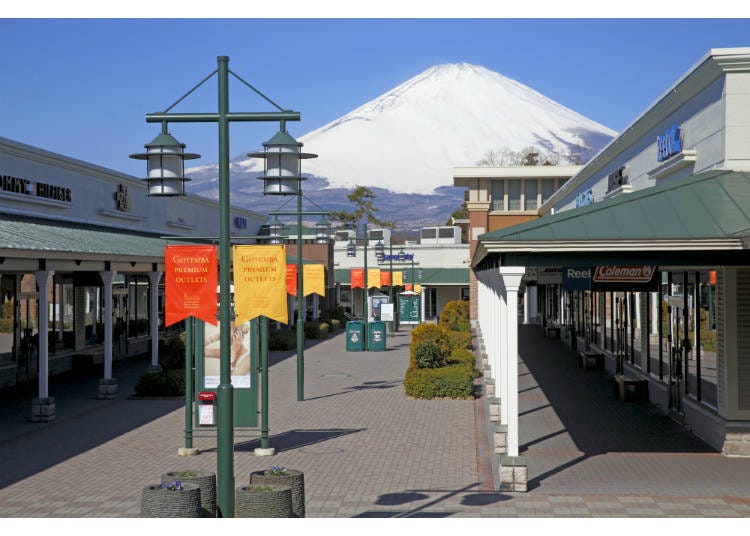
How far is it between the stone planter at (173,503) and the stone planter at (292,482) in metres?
1.10

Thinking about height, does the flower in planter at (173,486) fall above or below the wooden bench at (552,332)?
above

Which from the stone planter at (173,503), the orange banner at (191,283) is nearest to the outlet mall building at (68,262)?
the orange banner at (191,283)

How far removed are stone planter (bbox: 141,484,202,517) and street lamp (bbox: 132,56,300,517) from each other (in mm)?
319

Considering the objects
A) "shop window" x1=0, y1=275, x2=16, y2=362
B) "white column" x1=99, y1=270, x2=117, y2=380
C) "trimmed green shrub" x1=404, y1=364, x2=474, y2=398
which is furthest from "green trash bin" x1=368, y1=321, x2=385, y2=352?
"white column" x1=99, y1=270, x2=117, y2=380

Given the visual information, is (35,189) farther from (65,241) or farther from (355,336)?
(355,336)

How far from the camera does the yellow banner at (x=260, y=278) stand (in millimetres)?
17609

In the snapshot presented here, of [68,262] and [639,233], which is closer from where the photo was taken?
[639,233]

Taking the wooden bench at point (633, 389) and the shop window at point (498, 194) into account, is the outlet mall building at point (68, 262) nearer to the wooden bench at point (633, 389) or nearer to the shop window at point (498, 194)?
the wooden bench at point (633, 389)

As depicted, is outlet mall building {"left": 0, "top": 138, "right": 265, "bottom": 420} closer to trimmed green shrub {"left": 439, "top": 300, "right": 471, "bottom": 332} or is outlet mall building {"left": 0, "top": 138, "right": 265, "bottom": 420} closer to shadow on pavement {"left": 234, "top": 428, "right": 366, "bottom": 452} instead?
shadow on pavement {"left": 234, "top": 428, "right": 366, "bottom": 452}

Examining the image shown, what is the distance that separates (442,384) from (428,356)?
1.67 m

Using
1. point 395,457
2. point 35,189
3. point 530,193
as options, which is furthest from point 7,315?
point 530,193

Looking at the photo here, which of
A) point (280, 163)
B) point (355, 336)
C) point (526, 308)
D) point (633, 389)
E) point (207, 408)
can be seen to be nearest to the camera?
point (280, 163)

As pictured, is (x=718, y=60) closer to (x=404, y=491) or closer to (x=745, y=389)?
(x=745, y=389)

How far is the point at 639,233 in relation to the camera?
15.4 meters
